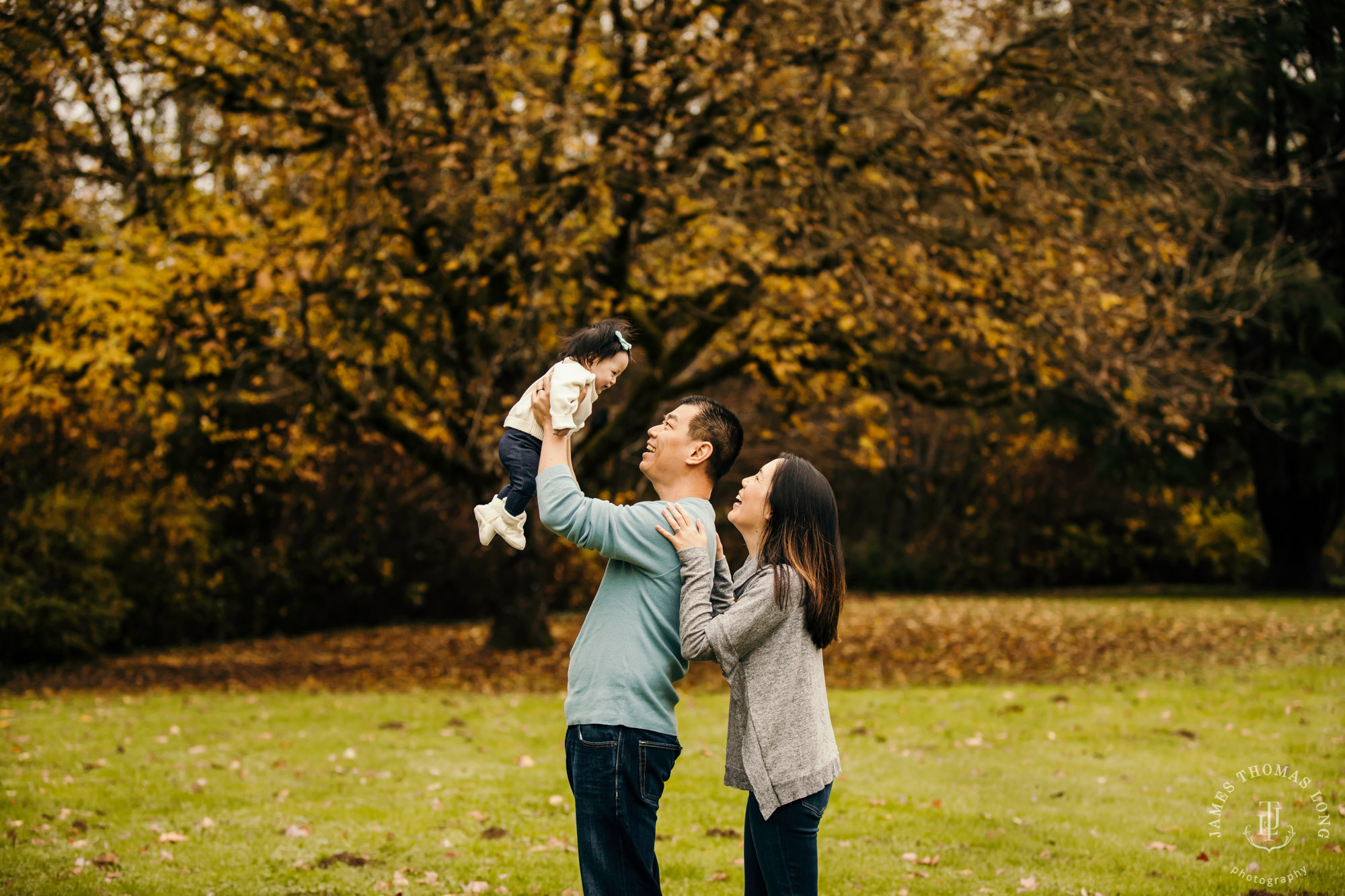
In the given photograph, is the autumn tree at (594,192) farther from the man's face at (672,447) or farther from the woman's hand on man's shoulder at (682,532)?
the woman's hand on man's shoulder at (682,532)

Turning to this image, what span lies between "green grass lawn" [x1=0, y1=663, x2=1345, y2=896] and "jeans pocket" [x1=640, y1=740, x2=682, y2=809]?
1.95 m

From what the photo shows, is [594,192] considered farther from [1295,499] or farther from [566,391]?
A: [1295,499]

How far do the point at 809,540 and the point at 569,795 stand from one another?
363 cm

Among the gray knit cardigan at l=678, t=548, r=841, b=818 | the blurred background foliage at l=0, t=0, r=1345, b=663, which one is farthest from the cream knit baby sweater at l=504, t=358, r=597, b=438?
the blurred background foliage at l=0, t=0, r=1345, b=663

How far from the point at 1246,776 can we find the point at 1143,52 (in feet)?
23.0

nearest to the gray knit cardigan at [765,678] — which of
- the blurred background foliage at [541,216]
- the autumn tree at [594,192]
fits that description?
the blurred background foliage at [541,216]

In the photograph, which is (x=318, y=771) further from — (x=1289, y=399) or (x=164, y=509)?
(x=1289, y=399)

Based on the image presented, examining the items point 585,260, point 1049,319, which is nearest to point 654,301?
point 585,260

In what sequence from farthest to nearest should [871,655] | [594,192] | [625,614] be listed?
1. [871,655]
2. [594,192]
3. [625,614]

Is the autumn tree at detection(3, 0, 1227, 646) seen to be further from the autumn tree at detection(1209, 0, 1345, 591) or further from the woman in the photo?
the woman

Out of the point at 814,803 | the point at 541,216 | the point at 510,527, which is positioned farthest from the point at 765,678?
the point at 541,216

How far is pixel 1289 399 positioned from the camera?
1630 cm

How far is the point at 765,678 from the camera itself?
8.88 feet

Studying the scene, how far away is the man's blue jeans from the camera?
2559 mm
